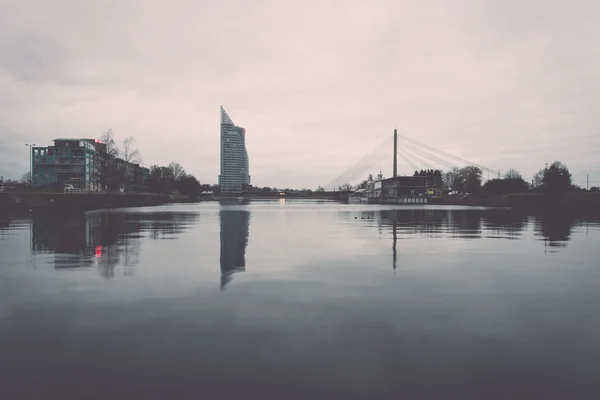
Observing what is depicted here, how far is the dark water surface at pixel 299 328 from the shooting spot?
667cm

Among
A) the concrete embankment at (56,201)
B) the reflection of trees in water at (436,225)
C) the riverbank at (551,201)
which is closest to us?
the reflection of trees in water at (436,225)

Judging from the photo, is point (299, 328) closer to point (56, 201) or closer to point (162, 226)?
point (162, 226)

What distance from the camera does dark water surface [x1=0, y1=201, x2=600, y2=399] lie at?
21.9ft

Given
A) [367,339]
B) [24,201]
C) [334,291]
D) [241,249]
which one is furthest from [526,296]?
[24,201]

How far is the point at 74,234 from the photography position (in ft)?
101

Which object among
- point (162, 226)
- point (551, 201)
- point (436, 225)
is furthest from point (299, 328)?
point (551, 201)

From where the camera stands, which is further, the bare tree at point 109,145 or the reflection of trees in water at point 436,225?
the bare tree at point 109,145

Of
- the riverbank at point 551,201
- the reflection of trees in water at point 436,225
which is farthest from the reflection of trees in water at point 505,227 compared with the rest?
the riverbank at point 551,201

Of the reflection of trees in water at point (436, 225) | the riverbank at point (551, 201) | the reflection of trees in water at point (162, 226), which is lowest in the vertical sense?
the reflection of trees in water at point (436, 225)

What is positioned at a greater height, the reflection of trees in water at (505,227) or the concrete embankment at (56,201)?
the concrete embankment at (56,201)

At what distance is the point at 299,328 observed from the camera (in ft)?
31.1

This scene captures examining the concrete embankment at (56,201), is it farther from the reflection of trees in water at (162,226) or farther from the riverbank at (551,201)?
the riverbank at (551,201)

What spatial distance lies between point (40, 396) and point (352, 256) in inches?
644

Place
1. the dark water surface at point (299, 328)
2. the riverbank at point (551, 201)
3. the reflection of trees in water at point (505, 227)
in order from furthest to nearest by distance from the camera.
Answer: the riverbank at point (551, 201) → the reflection of trees in water at point (505, 227) → the dark water surface at point (299, 328)
